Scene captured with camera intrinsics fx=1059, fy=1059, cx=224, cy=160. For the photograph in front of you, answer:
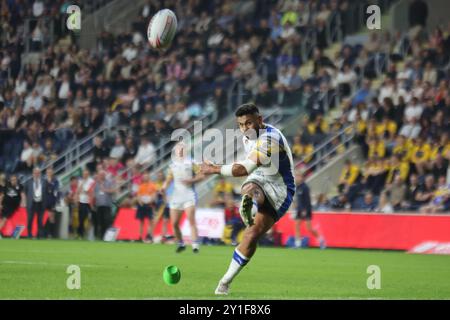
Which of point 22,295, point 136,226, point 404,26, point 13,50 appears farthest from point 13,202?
point 22,295

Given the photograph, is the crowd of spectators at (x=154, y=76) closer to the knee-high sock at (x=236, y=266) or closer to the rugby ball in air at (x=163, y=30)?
the rugby ball in air at (x=163, y=30)

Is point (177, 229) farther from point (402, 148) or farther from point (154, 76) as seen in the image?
point (154, 76)

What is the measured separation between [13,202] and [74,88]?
6.65m

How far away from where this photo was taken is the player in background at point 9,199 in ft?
99.2

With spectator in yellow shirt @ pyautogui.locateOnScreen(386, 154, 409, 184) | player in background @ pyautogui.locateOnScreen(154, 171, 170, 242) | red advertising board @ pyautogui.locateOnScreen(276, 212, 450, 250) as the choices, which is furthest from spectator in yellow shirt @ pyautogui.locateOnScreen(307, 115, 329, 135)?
player in background @ pyautogui.locateOnScreen(154, 171, 170, 242)

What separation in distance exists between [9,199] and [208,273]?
14.8 meters

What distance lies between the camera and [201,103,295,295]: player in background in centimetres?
1303

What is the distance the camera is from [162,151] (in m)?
32.1

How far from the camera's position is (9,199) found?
99.7ft

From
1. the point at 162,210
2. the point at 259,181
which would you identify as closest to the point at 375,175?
the point at 162,210

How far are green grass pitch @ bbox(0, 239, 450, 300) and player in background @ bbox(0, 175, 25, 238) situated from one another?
5.21 m

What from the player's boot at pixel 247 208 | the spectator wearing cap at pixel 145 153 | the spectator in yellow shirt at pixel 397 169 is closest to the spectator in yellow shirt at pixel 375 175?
the spectator in yellow shirt at pixel 397 169

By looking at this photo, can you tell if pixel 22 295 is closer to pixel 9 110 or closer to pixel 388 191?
pixel 388 191

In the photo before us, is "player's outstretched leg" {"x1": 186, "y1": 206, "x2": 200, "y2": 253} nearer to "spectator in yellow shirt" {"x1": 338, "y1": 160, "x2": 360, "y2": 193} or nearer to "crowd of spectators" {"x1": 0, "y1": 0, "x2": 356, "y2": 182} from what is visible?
"spectator in yellow shirt" {"x1": 338, "y1": 160, "x2": 360, "y2": 193}
